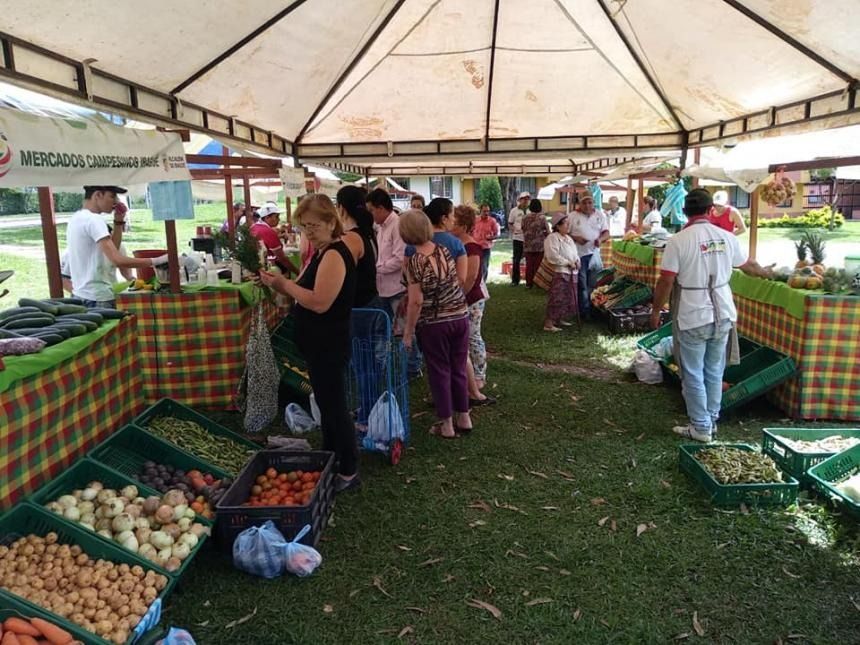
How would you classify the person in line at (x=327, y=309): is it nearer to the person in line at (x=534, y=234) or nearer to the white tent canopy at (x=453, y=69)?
Result: the white tent canopy at (x=453, y=69)

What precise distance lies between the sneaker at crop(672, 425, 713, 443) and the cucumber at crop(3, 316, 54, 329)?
4.49m

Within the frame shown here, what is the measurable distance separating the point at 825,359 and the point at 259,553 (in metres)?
4.55

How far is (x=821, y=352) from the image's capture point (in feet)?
16.0

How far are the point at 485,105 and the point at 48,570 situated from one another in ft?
25.4

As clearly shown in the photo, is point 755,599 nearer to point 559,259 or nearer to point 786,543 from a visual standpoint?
point 786,543

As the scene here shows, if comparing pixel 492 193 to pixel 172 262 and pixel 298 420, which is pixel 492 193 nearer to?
pixel 172 262

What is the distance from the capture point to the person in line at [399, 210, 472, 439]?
4355 mm

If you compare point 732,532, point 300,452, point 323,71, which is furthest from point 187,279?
point 732,532

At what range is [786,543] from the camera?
329 centimetres

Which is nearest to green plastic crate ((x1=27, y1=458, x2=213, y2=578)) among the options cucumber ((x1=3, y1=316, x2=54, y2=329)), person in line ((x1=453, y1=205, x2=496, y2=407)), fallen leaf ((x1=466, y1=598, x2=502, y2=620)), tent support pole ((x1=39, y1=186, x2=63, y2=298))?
cucumber ((x1=3, y1=316, x2=54, y2=329))

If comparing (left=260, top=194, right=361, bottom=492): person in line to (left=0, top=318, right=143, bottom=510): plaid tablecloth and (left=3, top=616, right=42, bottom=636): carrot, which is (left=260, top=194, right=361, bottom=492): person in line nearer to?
(left=0, top=318, right=143, bottom=510): plaid tablecloth

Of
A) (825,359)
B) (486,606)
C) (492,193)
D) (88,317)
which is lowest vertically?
(486,606)

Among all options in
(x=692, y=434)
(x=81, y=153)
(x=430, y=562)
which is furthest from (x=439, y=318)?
(x=81, y=153)

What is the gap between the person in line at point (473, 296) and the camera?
4.98 m
